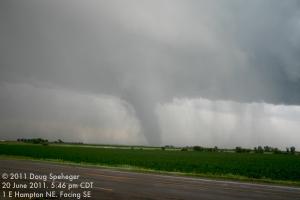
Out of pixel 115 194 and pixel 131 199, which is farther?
pixel 115 194

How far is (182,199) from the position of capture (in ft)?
49.2

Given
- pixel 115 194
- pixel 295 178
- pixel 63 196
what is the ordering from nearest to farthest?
pixel 63 196 → pixel 115 194 → pixel 295 178

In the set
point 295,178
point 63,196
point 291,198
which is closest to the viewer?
point 63,196

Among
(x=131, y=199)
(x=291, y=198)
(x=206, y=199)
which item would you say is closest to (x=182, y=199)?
(x=206, y=199)

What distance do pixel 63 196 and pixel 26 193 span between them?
6.29 ft

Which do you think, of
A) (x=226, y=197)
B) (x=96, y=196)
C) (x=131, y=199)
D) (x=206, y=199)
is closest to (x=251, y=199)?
(x=226, y=197)

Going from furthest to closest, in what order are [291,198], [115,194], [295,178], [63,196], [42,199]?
[295,178], [291,198], [115,194], [63,196], [42,199]

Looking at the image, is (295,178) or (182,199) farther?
(295,178)

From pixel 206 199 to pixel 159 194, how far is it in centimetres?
232

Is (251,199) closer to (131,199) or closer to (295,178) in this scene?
(131,199)

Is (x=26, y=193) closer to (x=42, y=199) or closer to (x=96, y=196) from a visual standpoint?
(x=42, y=199)

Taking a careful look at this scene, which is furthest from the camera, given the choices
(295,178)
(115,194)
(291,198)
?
(295,178)

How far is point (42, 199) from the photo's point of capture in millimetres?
13891

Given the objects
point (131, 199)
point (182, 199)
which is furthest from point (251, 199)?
point (131, 199)
